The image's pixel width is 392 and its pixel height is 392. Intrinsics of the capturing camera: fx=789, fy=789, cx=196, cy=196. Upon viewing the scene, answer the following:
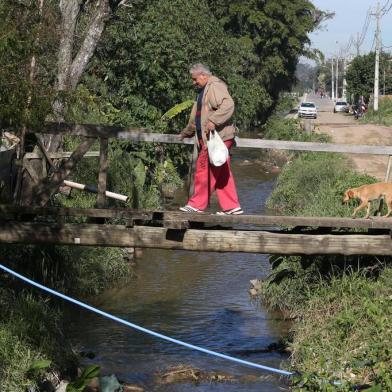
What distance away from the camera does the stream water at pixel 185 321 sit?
8.59 m

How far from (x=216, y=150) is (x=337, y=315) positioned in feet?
6.94

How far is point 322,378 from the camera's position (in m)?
5.91

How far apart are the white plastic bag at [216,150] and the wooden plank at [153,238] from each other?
0.72 m

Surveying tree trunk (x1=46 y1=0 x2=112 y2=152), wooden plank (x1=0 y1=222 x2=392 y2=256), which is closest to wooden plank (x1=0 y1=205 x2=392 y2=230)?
wooden plank (x1=0 y1=222 x2=392 y2=256)

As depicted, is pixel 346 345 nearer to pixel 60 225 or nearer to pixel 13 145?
pixel 60 225

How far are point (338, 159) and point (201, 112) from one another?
41.6ft

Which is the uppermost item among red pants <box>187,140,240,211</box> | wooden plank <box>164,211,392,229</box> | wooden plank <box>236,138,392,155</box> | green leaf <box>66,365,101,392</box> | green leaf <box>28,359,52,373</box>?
wooden plank <box>236,138,392,155</box>

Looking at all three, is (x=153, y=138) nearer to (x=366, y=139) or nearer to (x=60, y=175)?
(x=60, y=175)

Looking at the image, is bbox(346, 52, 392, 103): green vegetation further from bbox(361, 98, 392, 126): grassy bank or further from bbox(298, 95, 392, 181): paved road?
bbox(298, 95, 392, 181): paved road

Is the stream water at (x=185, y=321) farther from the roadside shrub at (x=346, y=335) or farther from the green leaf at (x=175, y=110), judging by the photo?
the green leaf at (x=175, y=110)

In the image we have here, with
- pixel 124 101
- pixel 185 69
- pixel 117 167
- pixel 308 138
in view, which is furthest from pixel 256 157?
pixel 117 167

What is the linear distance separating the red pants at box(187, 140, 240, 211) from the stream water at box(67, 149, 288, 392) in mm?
1894

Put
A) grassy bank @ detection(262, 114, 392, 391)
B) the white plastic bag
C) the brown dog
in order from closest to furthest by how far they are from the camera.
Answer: grassy bank @ detection(262, 114, 392, 391)
the white plastic bag
the brown dog

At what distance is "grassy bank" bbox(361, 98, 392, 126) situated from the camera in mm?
40766
